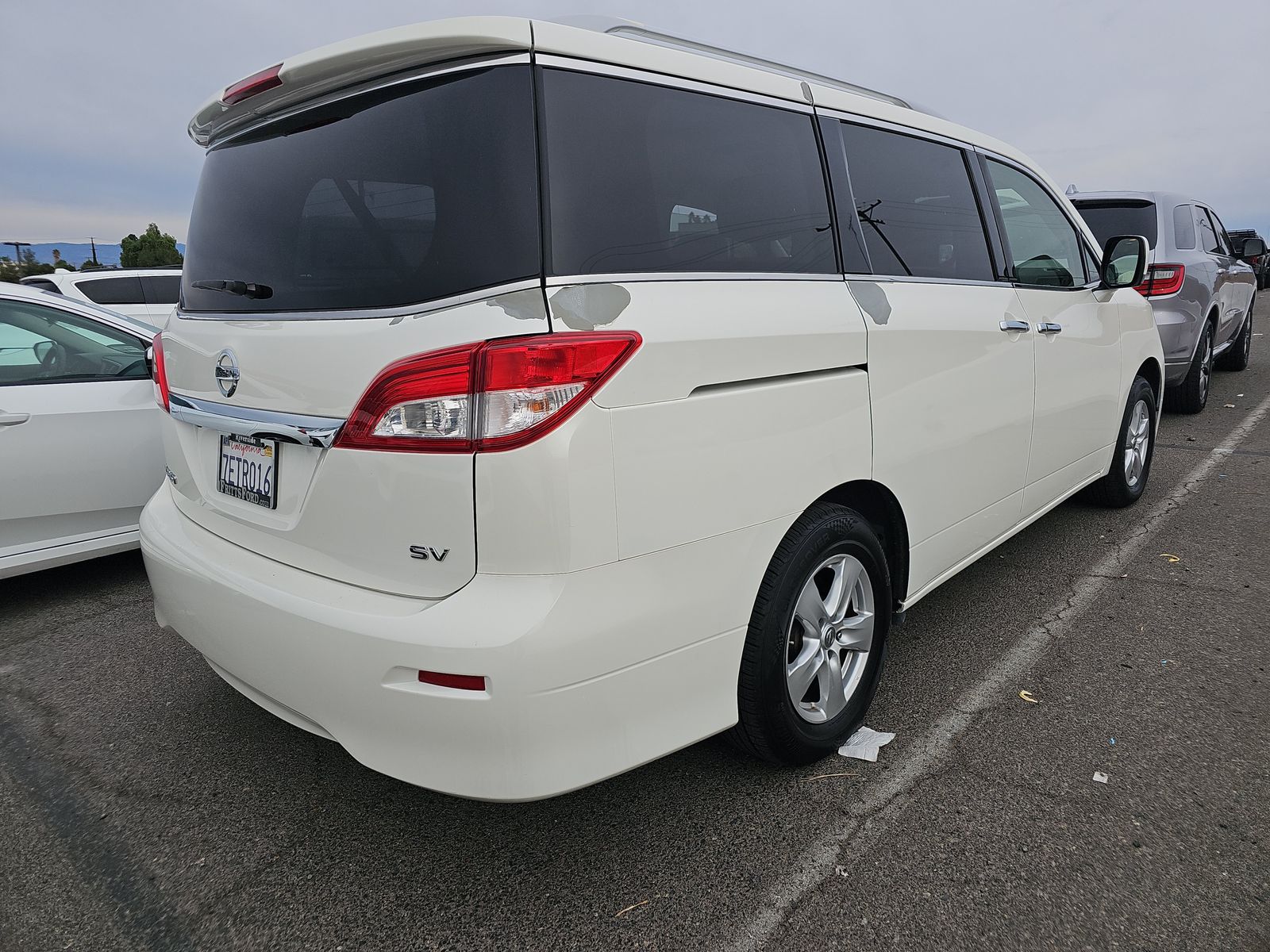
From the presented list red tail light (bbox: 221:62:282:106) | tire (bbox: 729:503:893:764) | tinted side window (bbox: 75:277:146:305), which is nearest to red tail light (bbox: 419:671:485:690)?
tire (bbox: 729:503:893:764)

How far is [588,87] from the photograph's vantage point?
1948 mm

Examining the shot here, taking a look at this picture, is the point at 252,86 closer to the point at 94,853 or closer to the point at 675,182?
the point at 675,182

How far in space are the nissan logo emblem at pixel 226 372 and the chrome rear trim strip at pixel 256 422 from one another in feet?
0.15

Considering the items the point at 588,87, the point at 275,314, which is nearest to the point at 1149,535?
the point at 588,87

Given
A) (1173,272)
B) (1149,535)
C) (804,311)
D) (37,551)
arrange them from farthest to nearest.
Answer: (1173,272)
(1149,535)
(37,551)
(804,311)

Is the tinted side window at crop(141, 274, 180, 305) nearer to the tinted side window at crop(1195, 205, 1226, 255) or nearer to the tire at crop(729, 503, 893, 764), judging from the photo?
the tire at crop(729, 503, 893, 764)

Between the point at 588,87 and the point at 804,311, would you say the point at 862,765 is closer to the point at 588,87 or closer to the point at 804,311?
the point at 804,311

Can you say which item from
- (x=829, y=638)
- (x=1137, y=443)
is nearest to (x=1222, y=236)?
(x=1137, y=443)

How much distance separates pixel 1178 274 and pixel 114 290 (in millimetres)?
11375

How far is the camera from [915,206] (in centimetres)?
294

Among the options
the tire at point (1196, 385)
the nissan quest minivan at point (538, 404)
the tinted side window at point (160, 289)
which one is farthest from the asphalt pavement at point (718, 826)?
the tinted side window at point (160, 289)

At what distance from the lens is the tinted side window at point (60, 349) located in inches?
154

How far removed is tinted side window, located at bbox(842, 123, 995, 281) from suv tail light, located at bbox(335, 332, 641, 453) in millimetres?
1290

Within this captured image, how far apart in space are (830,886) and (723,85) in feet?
6.60
